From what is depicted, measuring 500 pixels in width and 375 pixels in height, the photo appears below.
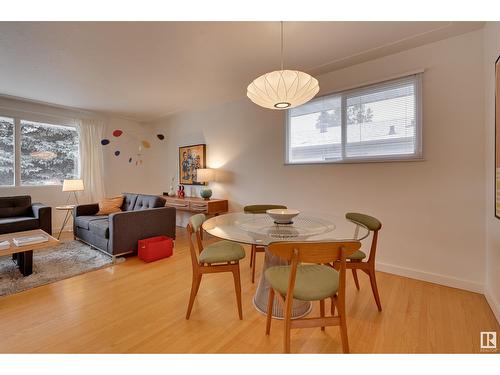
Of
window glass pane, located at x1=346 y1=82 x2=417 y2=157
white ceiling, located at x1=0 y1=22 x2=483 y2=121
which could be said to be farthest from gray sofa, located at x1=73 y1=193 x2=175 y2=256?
window glass pane, located at x1=346 y1=82 x2=417 y2=157

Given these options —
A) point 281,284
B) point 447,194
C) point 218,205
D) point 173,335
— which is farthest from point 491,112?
point 218,205

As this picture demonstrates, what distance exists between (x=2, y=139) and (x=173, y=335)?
4741 mm

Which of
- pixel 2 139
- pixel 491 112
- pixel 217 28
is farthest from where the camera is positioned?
pixel 2 139

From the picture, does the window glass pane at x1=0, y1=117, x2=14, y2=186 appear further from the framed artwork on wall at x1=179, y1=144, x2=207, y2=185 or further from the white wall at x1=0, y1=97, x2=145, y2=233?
the framed artwork on wall at x1=179, y1=144, x2=207, y2=185

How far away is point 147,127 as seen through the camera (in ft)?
18.6

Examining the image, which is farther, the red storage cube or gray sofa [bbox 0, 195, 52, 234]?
gray sofa [bbox 0, 195, 52, 234]

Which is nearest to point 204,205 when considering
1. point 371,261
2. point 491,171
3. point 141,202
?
point 141,202

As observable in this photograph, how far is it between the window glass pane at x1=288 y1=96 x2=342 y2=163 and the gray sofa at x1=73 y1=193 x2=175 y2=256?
6.84ft

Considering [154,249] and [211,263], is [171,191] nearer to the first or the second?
[154,249]

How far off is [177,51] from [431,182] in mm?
2971

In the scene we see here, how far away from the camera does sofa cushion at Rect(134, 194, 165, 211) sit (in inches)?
140

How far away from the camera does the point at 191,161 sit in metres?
4.78

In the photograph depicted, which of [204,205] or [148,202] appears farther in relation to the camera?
[204,205]
